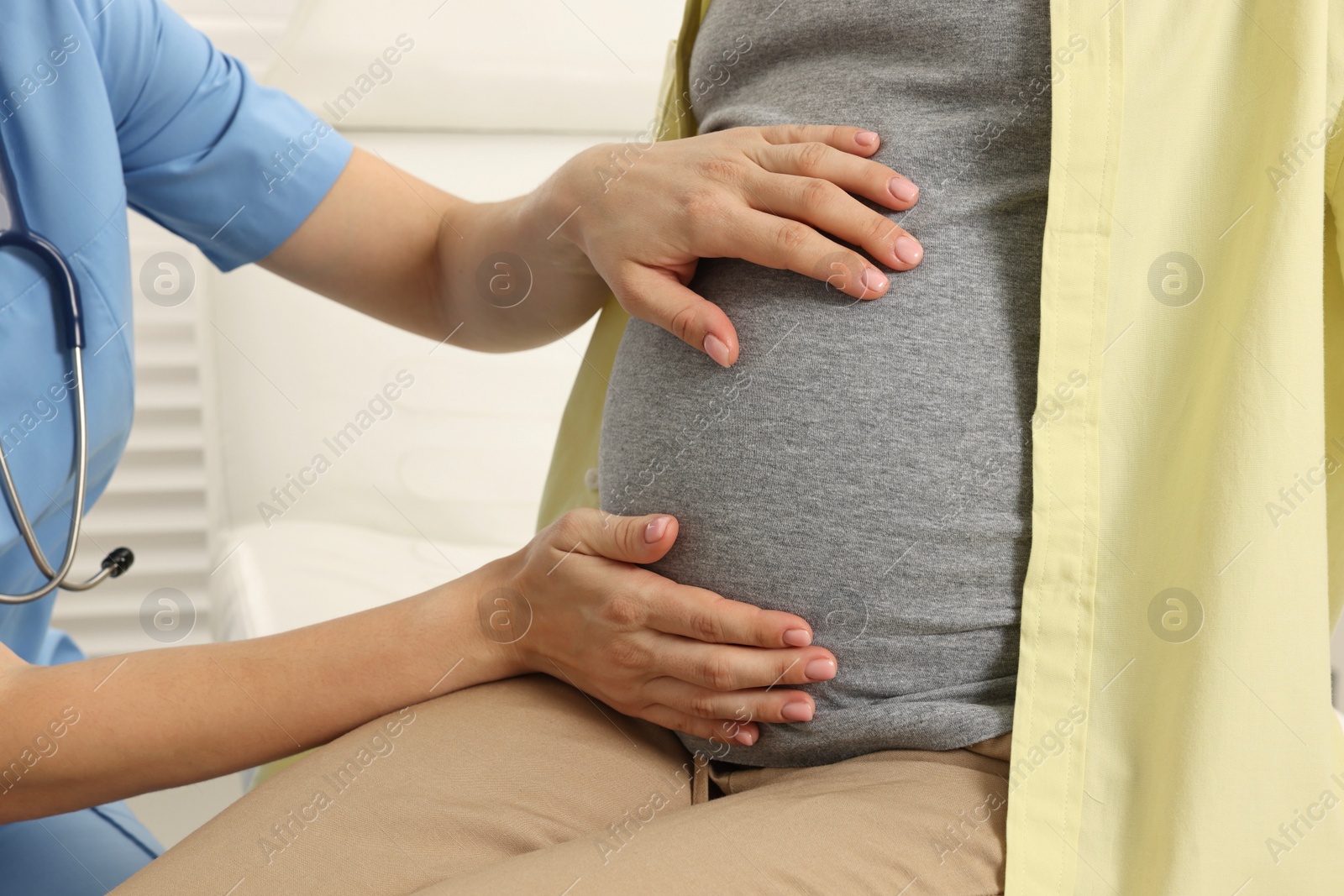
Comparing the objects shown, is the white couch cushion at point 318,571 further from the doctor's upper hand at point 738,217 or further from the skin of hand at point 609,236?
the doctor's upper hand at point 738,217

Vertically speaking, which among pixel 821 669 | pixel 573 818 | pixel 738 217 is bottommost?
pixel 573 818

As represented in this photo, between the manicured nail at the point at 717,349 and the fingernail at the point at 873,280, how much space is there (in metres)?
0.10

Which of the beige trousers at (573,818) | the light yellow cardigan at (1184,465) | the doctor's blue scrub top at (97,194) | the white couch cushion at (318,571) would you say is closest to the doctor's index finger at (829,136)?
the light yellow cardigan at (1184,465)

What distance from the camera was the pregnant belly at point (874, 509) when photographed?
1.98ft

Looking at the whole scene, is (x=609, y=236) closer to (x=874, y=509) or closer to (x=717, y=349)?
(x=717, y=349)

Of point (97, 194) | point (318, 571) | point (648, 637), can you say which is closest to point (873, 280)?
point (648, 637)

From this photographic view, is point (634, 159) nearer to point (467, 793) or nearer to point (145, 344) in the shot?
point (467, 793)

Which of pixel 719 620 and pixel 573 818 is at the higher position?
pixel 719 620

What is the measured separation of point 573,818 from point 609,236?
15.7 inches

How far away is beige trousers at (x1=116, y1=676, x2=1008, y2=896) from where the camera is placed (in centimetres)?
54

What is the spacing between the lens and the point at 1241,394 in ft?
1.87

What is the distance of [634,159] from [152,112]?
471mm

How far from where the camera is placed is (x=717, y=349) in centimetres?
65

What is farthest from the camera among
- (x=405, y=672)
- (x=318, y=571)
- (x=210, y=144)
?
(x=318, y=571)
